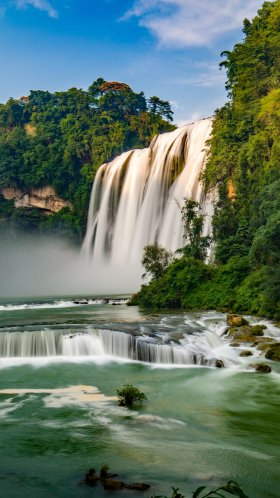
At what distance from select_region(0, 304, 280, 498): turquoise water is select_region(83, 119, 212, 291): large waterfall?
2037 centimetres

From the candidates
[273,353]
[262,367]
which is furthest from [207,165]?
[262,367]

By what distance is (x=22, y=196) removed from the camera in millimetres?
51594

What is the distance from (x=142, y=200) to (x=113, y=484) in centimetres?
3364

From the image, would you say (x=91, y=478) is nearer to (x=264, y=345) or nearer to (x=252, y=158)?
(x=264, y=345)

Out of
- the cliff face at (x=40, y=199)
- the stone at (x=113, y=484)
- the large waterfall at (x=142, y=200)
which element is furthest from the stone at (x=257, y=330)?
the cliff face at (x=40, y=199)

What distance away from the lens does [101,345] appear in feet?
49.2

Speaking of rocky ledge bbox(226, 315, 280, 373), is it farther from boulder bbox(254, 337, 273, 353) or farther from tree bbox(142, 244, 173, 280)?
tree bbox(142, 244, 173, 280)

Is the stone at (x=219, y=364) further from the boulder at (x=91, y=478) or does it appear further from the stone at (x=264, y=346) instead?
the boulder at (x=91, y=478)

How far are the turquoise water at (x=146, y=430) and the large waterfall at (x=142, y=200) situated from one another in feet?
66.8

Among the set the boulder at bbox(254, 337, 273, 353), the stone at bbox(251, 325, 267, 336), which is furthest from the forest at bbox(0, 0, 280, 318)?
the boulder at bbox(254, 337, 273, 353)

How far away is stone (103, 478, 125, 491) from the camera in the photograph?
584 cm

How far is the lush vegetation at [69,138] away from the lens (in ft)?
168

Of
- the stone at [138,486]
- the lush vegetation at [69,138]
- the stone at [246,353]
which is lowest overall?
the stone at [138,486]

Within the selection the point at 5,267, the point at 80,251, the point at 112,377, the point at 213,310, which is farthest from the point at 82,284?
the point at 112,377
